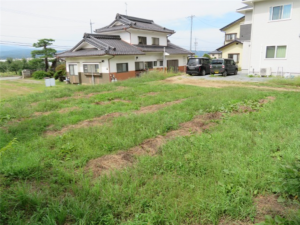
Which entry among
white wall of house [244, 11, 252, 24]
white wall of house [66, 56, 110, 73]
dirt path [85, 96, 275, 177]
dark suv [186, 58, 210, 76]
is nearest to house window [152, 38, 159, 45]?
dark suv [186, 58, 210, 76]

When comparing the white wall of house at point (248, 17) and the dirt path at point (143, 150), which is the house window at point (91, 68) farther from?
the white wall of house at point (248, 17)

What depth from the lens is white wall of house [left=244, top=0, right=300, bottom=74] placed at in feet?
43.3

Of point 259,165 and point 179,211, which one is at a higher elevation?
point 259,165

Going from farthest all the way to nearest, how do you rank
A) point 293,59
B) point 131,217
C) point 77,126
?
point 293,59 → point 77,126 → point 131,217

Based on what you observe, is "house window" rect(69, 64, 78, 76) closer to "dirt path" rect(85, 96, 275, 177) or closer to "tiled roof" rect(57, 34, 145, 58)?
"tiled roof" rect(57, 34, 145, 58)

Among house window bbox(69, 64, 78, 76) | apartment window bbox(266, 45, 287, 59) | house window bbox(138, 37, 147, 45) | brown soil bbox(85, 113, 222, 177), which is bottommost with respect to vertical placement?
brown soil bbox(85, 113, 222, 177)

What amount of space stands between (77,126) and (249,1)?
15037mm

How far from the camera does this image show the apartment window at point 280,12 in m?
13.3

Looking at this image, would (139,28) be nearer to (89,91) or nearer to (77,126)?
(89,91)

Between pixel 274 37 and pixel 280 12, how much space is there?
5.28 feet

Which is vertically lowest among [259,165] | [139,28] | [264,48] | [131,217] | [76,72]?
[131,217]

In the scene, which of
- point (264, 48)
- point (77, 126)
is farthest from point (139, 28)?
point (77, 126)

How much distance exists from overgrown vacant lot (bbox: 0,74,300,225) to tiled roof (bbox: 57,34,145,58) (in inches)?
441

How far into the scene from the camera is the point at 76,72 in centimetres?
1858
